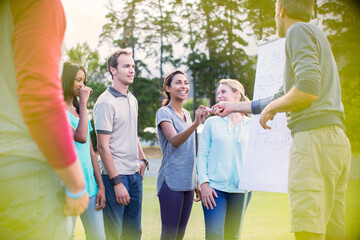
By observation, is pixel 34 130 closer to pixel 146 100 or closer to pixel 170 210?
pixel 170 210

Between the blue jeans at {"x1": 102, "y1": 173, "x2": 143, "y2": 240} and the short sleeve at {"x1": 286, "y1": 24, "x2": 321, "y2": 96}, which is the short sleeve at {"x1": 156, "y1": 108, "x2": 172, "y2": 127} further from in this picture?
the short sleeve at {"x1": 286, "y1": 24, "x2": 321, "y2": 96}

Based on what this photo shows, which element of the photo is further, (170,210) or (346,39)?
(346,39)

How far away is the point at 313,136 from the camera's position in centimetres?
181

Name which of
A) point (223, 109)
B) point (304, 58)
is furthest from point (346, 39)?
point (304, 58)

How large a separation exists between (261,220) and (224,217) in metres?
3.02

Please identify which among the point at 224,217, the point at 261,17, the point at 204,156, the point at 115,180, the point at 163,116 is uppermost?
the point at 261,17

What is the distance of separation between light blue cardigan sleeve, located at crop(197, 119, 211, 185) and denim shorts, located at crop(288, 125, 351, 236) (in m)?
1.51

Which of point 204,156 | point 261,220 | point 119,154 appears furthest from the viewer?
point 261,220

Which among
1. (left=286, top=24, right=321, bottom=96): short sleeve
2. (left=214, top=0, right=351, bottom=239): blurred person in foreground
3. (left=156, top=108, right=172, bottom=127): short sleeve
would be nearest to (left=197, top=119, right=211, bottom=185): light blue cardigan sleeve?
(left=156, top=108, right=172, bottom=127): short sleeve

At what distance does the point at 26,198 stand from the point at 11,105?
1.00ft

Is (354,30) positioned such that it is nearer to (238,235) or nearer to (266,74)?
(266,74)

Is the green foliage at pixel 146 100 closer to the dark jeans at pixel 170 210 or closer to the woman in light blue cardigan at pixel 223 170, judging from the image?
the woman in light blue cardigan at pixel 223 170

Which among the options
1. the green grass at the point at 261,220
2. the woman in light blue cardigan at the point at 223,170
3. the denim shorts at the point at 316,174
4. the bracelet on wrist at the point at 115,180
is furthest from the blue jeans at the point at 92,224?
the green grass at the point at 261,220

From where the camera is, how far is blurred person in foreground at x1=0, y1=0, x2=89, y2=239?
1076 millimetres
